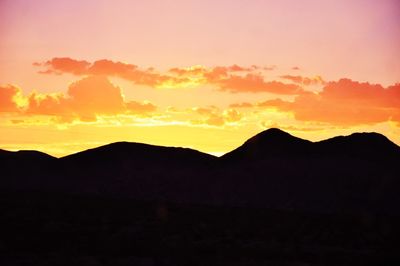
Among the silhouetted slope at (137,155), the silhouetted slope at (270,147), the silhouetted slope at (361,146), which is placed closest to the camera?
the silhouetted slope at (361,146)

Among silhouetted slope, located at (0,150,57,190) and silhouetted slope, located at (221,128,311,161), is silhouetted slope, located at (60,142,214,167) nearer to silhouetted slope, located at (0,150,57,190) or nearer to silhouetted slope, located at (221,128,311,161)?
silhouetted slope, located at (0,150,57,190)

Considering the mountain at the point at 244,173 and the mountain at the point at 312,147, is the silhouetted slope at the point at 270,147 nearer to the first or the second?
the mountain at the point at 312,147

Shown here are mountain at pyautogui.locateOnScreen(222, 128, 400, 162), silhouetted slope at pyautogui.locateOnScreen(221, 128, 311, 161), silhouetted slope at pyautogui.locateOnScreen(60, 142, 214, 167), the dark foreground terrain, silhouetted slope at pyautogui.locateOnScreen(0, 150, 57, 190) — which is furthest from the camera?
silhouetted slope at pyautogui.locateOnScreen(60, 142, 214, 167)

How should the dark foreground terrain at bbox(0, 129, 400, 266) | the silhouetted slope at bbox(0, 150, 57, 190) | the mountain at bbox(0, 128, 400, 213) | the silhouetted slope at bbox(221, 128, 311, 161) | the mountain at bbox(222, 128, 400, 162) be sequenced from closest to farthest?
the dark foreground terrain at bbox(0, 129, 400, 266), the mountain at bbox(0, 128, 400, 213), the silhouetted slope at bbox(0, 150, 57, 190), the mountain at bbox(222, 128, 400, 162), the silhouetted slope at bbox(221, 128, 311, 161)

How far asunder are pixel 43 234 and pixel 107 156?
6136cm

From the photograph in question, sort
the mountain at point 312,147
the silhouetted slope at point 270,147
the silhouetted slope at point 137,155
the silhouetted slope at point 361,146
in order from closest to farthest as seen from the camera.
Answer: the silhouetted slope at point 361,146
the mountain at point 312,147
the silhouetted slope at point 270,147
the silhouetted slope at point 137,155

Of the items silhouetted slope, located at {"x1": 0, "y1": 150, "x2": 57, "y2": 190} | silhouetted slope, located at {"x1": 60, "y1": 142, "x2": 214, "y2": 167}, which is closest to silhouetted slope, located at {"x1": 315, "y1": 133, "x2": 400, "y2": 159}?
silhouetted slope, located at {"x1": 60, "y1": 142, "x2": 214, "y2": 167}

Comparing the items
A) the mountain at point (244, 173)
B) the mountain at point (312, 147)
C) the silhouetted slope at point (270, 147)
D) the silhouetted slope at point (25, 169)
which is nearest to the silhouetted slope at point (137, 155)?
the mountain at point (244, 173)

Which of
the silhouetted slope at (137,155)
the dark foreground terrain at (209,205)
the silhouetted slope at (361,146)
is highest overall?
the silhouetted slope at (361,146)

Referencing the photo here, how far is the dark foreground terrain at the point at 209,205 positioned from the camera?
43.6 m

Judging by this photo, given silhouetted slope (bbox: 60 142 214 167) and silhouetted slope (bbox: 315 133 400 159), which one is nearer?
silhouetted slope (bbox: 315 133 400 159)

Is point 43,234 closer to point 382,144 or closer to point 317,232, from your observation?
point 317,232

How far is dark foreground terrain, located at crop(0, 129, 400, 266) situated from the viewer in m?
43.6

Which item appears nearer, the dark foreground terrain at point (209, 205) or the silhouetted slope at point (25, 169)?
the dark foreground terrain at point (209, 205)
